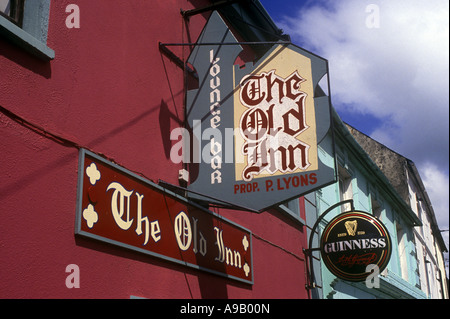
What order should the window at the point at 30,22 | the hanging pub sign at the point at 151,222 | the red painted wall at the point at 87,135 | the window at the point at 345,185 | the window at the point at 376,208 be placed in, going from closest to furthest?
the red painted wall at the point at 87,135 → the window at the point at 30,22 → the hanging pub sign at the point at 151,222 → the window at the point at 345,185 → the window at the point at 376,208

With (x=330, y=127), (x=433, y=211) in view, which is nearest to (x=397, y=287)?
(x=330, y=127)

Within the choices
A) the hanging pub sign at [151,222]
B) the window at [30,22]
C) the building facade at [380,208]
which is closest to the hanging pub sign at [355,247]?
the building facade at [380,208]

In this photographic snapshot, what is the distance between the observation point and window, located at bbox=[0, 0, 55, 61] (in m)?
3.94

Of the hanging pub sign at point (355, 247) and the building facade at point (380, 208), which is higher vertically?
the building facade at point (380, 208)

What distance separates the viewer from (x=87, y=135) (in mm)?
4547

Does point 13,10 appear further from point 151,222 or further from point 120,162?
point 151,222

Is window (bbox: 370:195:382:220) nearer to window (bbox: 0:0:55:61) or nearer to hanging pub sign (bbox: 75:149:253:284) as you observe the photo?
hanging pub sign (bbox: 75:149:253:284)

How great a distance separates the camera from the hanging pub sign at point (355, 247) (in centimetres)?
859

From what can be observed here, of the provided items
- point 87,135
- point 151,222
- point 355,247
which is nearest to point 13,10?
point 87,135

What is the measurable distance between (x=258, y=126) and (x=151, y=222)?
1.52m

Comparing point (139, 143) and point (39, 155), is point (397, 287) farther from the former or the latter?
point (39, 155)

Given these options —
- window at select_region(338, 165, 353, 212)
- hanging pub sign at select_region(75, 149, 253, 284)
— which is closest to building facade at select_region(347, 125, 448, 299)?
window at select_region(338, 165, 353, 212)

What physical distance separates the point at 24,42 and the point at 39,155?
0.86m

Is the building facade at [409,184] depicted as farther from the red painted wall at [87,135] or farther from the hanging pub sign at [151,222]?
the red painted wall at [87,135]
